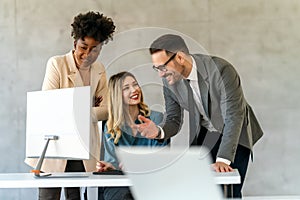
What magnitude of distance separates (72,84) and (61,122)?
0.50 m

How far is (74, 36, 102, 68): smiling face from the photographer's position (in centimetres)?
247

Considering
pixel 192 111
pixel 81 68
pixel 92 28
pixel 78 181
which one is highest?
pixel 92 28

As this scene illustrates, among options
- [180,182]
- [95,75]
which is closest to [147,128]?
[95,75]

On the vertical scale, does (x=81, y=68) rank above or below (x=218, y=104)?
above

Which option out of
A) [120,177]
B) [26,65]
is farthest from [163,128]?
[26,65]

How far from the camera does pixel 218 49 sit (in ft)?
12.3

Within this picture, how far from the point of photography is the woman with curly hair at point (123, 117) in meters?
2.12

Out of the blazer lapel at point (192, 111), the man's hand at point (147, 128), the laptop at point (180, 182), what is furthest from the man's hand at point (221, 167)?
the laptop at point (180, 182)

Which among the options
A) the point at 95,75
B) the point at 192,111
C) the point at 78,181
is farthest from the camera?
the point at 95,75

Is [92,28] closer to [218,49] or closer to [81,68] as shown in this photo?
[81,68]

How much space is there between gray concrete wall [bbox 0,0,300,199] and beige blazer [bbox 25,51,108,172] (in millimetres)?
1306

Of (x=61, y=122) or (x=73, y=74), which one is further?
(x=73, y=74)

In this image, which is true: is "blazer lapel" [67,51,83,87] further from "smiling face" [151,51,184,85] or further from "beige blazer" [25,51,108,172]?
"smiling face" [151,51,184,85]

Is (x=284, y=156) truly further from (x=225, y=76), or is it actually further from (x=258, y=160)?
(x=225, y=76)
